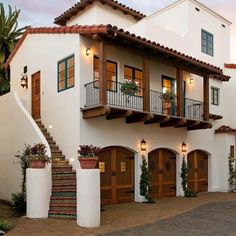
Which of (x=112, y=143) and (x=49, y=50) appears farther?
(x=49, y=50)

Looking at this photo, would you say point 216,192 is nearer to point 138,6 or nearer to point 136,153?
point 136,153

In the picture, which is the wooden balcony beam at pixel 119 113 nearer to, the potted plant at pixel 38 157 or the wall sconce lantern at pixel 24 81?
the potted plant at pixel 38 157

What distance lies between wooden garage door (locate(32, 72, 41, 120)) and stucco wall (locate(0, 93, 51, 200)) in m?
1.35

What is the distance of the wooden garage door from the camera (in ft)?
54.2

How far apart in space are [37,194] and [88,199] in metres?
1.95

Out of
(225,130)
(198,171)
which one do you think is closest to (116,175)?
(198,171)

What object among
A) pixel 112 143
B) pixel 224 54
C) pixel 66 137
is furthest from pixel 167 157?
pixel 224 54

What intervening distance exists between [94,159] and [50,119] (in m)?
5.48

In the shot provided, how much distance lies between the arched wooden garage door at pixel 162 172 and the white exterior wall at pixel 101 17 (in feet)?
25.4

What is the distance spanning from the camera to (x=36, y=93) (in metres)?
16.7

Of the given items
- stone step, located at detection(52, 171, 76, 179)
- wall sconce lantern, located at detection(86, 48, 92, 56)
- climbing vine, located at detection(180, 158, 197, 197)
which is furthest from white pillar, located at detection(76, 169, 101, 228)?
climbing vine, located at detection(180, 158, 197, 197)

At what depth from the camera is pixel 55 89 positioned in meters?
14.9

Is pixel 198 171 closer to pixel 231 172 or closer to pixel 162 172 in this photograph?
pixel 231 172

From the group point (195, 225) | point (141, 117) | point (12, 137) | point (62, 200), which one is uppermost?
point (141, 117)
